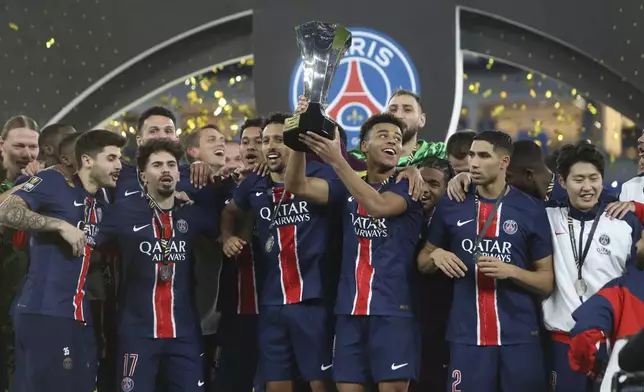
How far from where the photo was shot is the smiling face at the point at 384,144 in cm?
571

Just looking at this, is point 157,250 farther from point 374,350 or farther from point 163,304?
point 374,350

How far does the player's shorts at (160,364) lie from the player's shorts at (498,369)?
152cm

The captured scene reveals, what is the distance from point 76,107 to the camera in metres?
9.37

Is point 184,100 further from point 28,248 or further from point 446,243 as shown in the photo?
point 446,243

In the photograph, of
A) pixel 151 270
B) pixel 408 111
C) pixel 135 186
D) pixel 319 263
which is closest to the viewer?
pixel 319 263

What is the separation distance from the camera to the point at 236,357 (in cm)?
632

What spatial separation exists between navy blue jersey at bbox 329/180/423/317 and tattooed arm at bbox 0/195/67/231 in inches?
62.5

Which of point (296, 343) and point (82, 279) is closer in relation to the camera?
point (296, 343)

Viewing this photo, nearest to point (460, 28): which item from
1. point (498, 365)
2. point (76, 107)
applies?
point (76, 107)

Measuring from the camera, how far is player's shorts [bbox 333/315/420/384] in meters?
5.58

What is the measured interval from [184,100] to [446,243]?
495 inches

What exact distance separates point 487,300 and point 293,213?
1.22 m

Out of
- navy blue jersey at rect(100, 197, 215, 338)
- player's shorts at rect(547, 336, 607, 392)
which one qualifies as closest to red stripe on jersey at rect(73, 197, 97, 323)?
navy blue jersey at rect(100, 197, 215, 338)

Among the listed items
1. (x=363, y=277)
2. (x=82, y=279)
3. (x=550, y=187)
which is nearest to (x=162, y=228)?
(x=82, y=279)
